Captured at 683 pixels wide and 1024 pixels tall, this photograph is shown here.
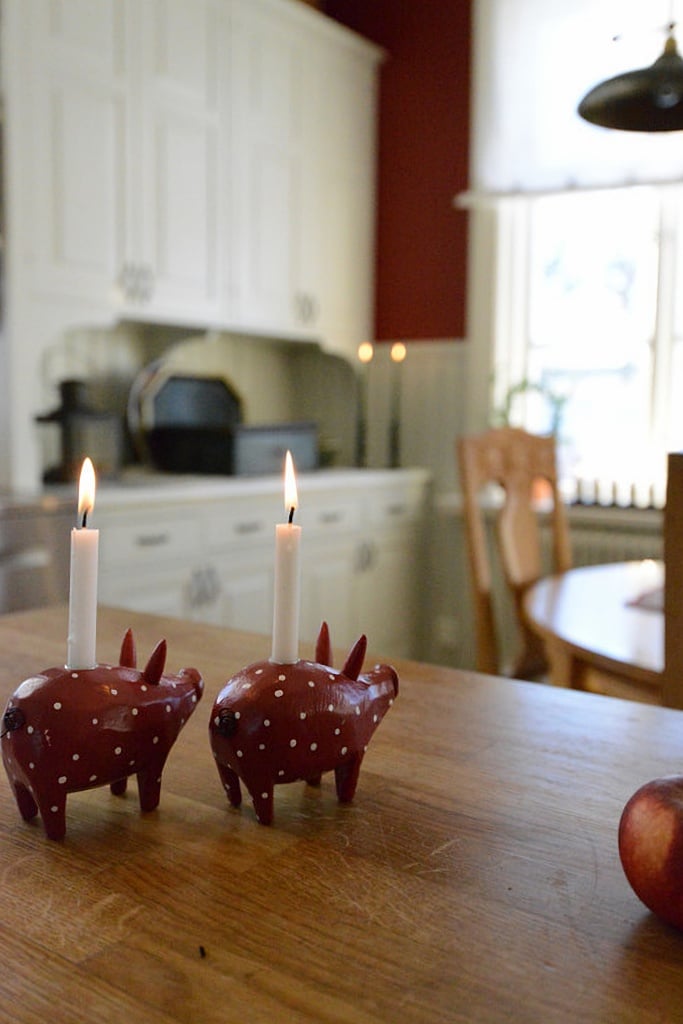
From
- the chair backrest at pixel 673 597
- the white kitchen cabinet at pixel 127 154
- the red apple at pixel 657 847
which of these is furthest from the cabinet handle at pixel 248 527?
the red apple at pixel 657 847

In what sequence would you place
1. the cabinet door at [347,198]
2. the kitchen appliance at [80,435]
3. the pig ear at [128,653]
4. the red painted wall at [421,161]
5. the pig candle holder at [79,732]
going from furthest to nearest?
the red painted wall at [421,161] < the cabinet door at [347,198] < the kitchen appliance at [80,435] < the pig ear at [128,653] < the pig candle holder at [79,732]

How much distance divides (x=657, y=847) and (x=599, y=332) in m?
3.40

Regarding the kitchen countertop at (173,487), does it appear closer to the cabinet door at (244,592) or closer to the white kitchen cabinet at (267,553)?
the white kitchen cabinet at (267,553)

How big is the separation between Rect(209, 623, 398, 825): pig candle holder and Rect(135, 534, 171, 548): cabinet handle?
209cm

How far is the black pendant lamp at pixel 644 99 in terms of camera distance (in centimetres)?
164

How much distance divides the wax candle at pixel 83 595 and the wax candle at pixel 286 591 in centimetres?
11

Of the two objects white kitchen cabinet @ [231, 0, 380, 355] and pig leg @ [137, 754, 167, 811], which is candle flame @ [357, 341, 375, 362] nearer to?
white kitchen cabinet @ [231, 0, 380, 355]

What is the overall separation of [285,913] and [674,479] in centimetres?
82

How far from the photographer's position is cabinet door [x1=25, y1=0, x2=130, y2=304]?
101 inches

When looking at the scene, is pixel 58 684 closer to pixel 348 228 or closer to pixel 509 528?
pixel 509 528

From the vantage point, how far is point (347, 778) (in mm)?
643

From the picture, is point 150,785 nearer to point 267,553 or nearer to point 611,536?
point 267,553

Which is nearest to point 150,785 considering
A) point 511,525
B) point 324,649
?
point 324,649

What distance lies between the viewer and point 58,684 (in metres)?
0.58
